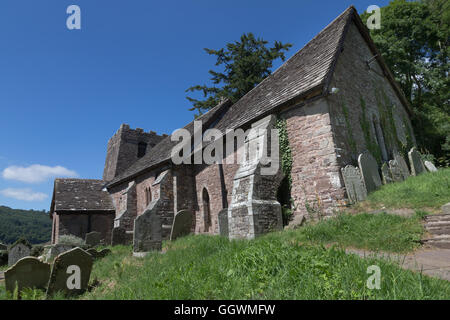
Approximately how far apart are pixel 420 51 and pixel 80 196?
30.0 m

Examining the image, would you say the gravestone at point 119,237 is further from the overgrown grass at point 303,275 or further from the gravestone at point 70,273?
the overgrown grass at point 303,275

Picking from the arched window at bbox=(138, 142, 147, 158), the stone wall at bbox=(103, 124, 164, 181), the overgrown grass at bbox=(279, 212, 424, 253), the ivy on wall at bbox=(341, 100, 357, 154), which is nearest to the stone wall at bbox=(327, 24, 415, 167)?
the ivy on wall at bbox=(341, 100, 357, 154)

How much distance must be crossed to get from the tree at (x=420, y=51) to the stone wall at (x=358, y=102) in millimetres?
4821

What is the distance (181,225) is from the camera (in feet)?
37.2

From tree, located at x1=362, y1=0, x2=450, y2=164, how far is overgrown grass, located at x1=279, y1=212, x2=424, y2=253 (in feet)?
42.6

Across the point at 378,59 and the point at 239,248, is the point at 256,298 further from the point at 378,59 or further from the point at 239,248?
the point at 378,59

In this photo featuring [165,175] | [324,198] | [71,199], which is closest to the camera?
[324,198]

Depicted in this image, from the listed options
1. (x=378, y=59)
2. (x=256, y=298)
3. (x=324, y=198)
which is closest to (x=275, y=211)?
(x=324, y=198)

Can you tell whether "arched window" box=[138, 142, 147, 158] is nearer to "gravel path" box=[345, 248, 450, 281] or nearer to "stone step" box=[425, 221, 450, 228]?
"gravel path" box=[345, 248, 450, 281]

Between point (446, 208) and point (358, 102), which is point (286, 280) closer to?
point (446, 208)

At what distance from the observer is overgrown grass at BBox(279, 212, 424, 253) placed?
17.1 ft

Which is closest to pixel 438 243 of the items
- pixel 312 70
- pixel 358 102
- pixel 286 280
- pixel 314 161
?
pixel 286 280

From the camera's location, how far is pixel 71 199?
2116 centimetres

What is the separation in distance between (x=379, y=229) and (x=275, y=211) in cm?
335
